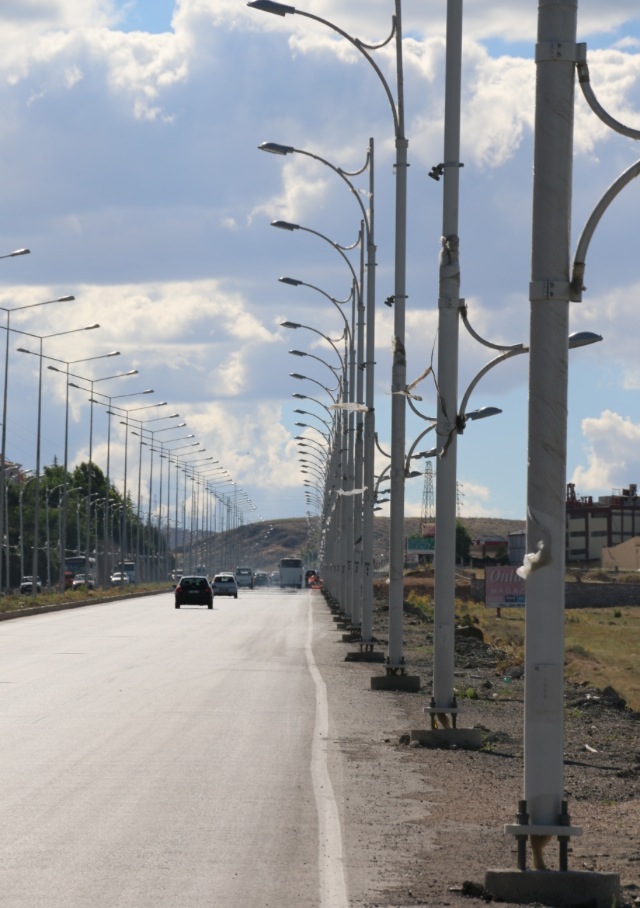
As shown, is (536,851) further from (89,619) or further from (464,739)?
(89,619)

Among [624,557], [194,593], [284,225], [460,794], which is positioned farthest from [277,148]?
[624,557]

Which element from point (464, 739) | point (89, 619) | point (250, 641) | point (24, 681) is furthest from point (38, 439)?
point (464, 739)

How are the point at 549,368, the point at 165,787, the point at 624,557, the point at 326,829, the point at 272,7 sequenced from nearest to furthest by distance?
the point at 549,368
the point at 326,829
the point at 165,787
the point at 272,7
the point at 624,557

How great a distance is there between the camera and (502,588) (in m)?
62.8

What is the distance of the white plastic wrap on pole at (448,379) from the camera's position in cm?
1783

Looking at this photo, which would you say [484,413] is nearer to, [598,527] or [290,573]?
[290,573]

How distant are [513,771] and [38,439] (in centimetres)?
5527

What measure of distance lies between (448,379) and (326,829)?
7573 mm

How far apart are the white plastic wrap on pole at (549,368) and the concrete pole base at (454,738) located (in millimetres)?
7747

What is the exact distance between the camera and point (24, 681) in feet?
81.6

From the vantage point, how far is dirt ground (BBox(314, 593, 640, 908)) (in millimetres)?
9984

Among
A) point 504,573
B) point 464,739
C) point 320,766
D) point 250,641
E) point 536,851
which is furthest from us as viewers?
point 504,573

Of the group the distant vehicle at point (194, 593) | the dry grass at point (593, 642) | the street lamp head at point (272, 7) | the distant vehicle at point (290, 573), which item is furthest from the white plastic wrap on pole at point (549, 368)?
the distant vehicle at point (290, 573)

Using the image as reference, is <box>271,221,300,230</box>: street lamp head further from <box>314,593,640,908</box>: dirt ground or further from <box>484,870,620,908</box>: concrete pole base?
<box>484,870,620,908</box>: concrete pole base
